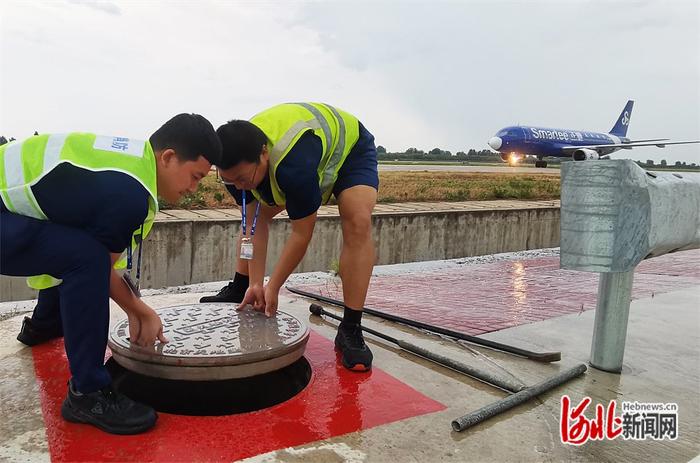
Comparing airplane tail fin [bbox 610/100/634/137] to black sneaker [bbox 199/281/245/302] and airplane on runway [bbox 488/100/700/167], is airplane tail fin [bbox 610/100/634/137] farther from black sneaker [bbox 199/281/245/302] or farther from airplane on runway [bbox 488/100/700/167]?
black sneaker [bbox 199/281/245/302]

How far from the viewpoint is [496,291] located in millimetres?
4957

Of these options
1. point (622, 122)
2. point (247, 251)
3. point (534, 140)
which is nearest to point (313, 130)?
point (247, 251)

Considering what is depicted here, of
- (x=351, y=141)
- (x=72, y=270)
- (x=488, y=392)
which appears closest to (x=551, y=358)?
(x=488, y=392)

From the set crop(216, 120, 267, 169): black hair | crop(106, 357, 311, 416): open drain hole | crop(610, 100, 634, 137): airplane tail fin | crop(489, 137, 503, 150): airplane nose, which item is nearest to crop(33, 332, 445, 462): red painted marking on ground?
crop(106, 357, 311, 416): open drain hole

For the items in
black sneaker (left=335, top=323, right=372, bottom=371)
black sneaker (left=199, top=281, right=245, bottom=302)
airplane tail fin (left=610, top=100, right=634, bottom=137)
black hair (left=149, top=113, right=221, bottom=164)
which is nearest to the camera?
black hair (left=149, top=113, right=221, bottom=164)

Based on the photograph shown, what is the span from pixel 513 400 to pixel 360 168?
4.56 feet

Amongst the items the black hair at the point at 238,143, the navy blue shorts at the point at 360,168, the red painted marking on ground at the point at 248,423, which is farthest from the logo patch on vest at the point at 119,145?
the navy blue shorts at the point at 360,168

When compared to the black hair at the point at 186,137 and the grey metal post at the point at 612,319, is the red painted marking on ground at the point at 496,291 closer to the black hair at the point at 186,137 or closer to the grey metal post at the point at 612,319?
the grey metal post at the point at 612,319

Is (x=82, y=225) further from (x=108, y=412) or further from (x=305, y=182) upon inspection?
(x=305, y=182)

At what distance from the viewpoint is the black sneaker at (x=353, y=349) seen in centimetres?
268

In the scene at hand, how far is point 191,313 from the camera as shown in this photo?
2988 mm

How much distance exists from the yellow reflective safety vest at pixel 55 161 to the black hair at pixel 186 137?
0.12 meters

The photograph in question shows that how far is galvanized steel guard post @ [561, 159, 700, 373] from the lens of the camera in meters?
2.42

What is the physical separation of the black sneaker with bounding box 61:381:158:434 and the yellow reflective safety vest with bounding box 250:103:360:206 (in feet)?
3.74
